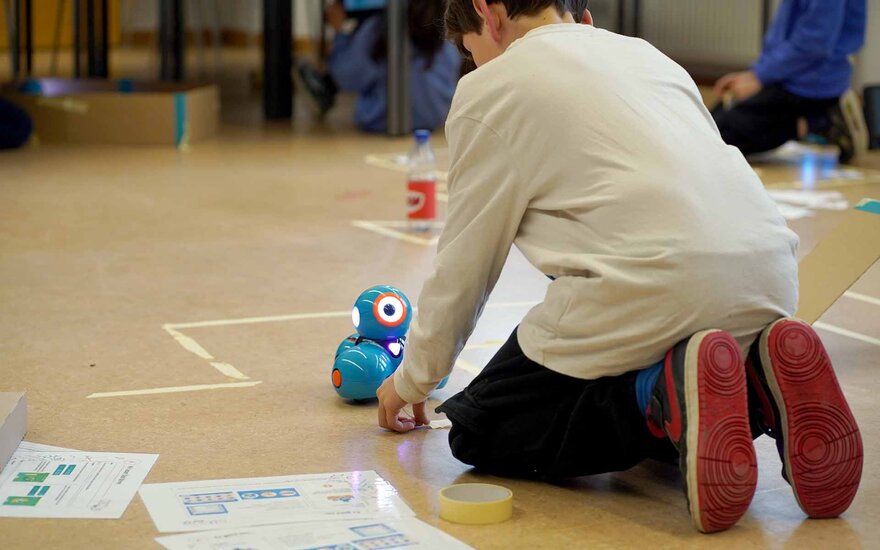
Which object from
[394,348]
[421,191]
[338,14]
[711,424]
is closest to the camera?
[711,424]

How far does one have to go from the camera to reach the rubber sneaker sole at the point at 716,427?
4.94 feet

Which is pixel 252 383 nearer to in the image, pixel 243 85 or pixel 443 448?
pixel 443 448

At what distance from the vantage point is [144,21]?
46.3 feet

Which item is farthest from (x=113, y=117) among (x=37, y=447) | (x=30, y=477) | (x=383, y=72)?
(x=30, y=477)

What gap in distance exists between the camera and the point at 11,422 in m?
1.81

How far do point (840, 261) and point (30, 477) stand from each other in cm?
147

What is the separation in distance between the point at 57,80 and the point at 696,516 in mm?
5409

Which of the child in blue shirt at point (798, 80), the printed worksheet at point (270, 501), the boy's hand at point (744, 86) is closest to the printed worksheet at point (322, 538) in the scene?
the printed worksheet at point (270, 501)

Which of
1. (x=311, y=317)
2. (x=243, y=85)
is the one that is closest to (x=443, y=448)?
(x=311, y=317)

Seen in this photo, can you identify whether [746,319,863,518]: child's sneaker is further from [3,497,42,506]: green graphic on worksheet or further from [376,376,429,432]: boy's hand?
[3,497,42,506]: green graphic on worksheet

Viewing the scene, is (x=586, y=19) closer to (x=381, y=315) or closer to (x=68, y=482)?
(x=381, y=315)

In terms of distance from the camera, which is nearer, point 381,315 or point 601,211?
point 601,211

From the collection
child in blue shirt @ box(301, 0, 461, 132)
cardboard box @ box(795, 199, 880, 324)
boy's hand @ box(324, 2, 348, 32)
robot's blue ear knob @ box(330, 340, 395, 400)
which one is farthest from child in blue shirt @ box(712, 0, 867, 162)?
robot's blue ear knob @ box(330, 340, 395, 400)

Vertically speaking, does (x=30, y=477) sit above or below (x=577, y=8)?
below
